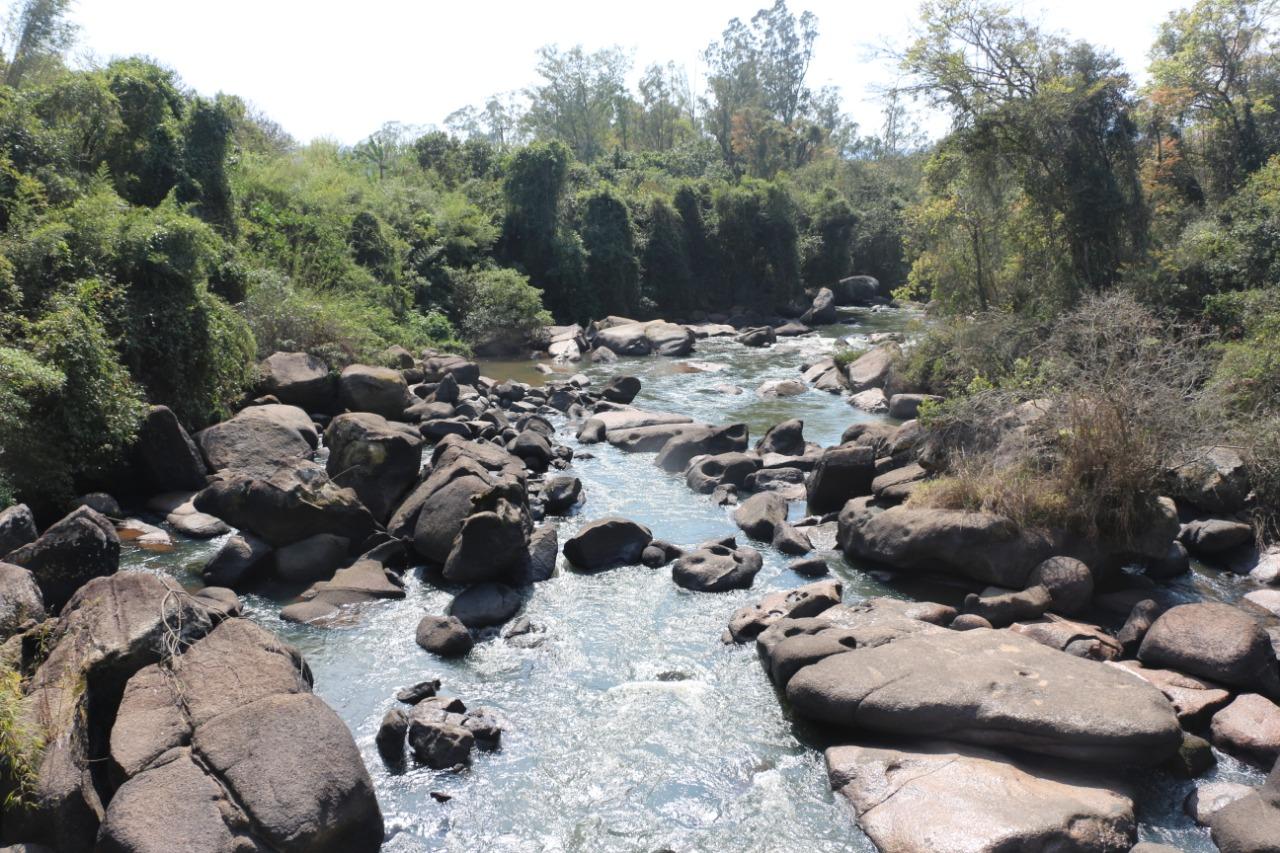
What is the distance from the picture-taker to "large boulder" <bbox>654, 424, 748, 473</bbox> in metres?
17.5

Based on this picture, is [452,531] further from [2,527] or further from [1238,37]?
[1238,37]

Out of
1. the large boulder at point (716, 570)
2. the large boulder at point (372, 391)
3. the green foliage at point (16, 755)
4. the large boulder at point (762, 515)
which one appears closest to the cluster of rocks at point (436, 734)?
the green foliage at point (16, 755)

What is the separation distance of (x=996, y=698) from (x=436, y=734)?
4685mm

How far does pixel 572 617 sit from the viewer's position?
35.2 ft

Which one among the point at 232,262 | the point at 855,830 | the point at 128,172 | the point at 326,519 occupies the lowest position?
the point at 855,830

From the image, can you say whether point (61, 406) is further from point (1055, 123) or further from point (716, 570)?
point (1055, 123)

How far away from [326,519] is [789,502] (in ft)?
24.4

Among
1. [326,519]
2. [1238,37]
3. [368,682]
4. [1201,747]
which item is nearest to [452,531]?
[326,519]

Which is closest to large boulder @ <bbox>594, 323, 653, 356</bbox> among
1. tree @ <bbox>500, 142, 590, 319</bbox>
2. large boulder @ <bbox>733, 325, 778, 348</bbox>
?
large boulder @ <bbox>733, 325, 778, 348</bbox>

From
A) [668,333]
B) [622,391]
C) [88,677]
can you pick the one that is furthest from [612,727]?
[668,333]

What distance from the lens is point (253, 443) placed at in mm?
14820

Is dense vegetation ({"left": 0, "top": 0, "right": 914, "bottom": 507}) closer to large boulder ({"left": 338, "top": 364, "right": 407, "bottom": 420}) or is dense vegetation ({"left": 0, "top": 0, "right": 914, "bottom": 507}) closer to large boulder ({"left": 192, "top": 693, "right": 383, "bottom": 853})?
large boulder ({"left": 338, "top": 364, "right": 407, "bottom": 420})

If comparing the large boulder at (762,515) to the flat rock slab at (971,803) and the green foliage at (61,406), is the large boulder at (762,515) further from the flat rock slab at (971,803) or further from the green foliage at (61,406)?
the green foliage at (61,406)

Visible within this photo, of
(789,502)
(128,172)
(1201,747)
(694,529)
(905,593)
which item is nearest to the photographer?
(1201,747)
